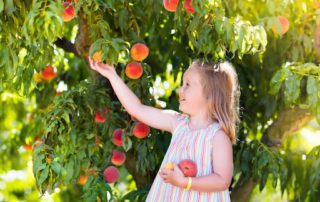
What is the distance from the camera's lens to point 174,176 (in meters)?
2.44

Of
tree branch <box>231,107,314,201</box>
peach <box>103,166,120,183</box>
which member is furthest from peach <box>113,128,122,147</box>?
tree branch <box>231,107,314,201</box>

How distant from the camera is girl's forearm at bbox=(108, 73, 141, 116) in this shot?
2.80m

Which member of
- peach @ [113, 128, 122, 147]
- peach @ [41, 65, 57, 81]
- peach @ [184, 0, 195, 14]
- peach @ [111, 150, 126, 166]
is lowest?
peach @ [111, 150, 126, 166]

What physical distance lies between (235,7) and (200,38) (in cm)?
38

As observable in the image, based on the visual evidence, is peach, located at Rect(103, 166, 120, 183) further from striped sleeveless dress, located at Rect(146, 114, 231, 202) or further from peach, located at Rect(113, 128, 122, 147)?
striped sleeveless dress, located at Rect(146, 114, 231, 202)

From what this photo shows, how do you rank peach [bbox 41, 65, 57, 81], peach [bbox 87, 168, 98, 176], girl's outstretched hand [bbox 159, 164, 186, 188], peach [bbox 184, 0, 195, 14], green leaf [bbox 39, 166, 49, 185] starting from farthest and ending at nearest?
peach [bbox 41, 65, 57, 81], peach [bbox 87, 168, 98, 176], peach [bbox 184, 0, 195, 14], green leaf [bbox 39, 166, 49, 185], girl's outstretched hand [bbox 159, 164, 186, 188]

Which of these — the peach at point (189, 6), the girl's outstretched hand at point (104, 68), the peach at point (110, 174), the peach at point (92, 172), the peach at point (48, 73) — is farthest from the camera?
the peach at point (48, 73)

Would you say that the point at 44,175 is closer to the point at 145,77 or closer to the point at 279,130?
the point at 145,77

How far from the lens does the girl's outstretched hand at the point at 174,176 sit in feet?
7.94

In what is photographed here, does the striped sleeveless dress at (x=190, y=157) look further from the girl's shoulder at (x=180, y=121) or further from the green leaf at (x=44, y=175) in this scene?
the green leaf at (x=44, y=175)

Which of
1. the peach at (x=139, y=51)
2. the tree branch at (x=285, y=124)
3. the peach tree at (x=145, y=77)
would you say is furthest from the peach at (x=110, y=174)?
the tree branch at (x=285, y=124)

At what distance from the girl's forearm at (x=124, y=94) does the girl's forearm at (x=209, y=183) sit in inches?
18.1

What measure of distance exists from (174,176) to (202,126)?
0.33 metres

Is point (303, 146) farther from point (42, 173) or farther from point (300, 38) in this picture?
point (42, 173)
